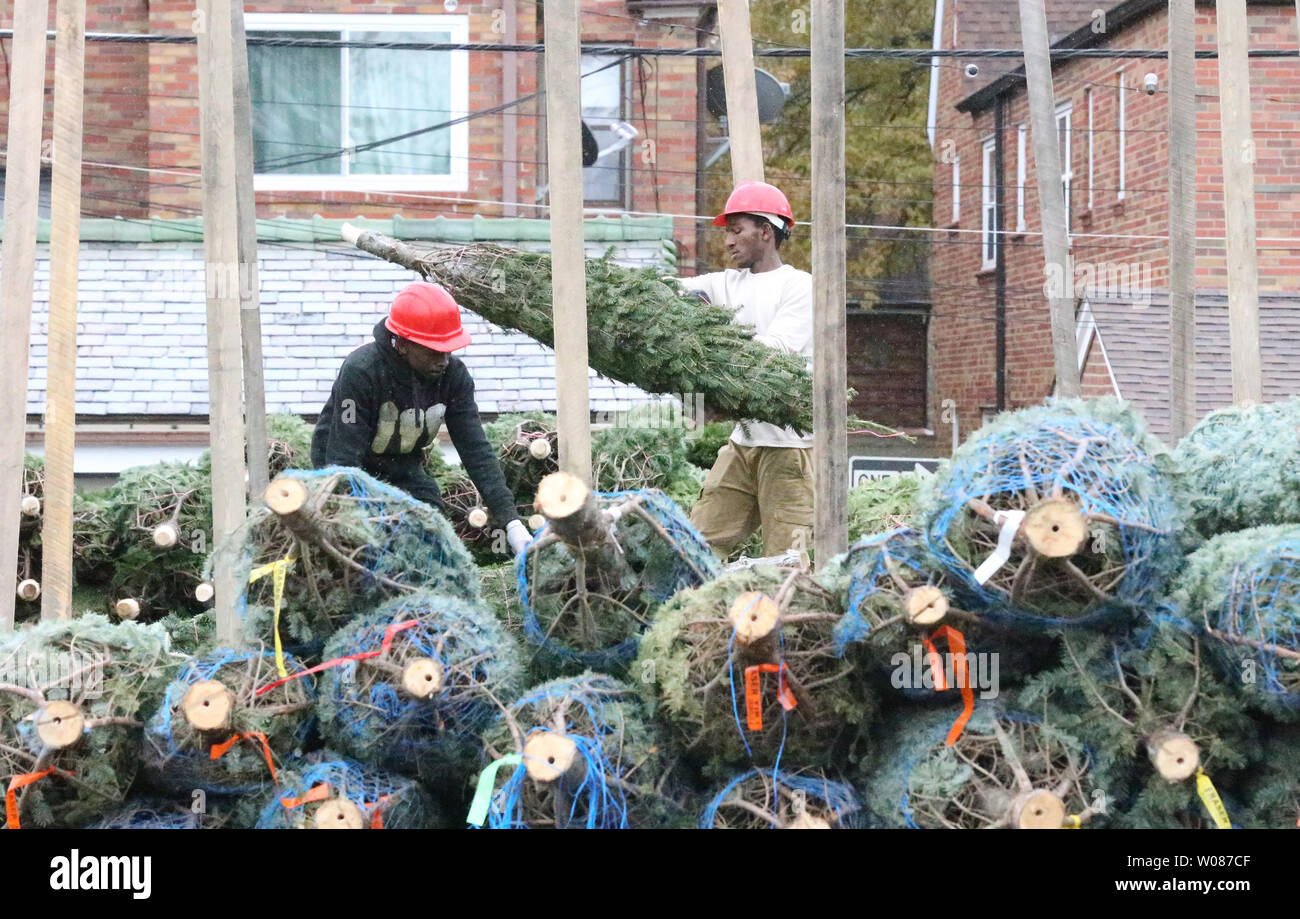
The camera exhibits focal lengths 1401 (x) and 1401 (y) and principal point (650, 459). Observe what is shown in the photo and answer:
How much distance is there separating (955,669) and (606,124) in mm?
11215

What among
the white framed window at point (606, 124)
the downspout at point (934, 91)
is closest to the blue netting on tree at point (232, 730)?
the white framed window at point (606, 124)

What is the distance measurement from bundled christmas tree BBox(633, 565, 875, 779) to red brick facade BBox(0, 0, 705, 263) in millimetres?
9883

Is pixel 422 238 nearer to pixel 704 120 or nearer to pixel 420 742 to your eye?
pixel 704 120

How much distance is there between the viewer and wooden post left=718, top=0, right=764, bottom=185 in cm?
558

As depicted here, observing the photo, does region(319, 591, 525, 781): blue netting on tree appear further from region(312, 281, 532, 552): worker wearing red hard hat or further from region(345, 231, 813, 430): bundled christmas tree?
region(345, 231, 813, 430): bundled christmas tree

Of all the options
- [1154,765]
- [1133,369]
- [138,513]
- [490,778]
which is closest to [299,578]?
[490,778]

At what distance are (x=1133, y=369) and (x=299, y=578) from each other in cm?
1038

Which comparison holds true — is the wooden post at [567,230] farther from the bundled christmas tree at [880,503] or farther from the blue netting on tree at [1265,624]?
the bundled christmas tree at [880,503]

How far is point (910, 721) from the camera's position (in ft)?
11.6

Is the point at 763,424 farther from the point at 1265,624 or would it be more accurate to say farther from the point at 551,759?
the point at 1265,624

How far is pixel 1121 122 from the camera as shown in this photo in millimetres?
15344

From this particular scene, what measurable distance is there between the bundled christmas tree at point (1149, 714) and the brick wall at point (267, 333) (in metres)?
5.10

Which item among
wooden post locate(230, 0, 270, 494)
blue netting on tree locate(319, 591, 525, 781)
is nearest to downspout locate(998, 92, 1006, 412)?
wooden post locate(230, 0, 270, 494)

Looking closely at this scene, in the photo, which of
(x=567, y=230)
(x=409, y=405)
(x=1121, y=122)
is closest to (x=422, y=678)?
(x=567, y=230)
